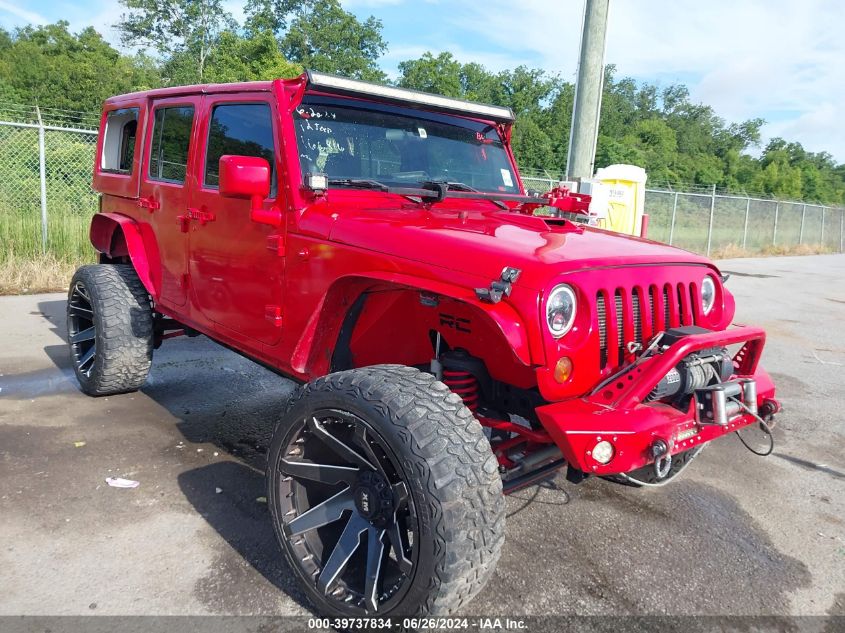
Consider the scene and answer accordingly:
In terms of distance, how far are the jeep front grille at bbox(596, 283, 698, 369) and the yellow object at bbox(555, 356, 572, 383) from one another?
18 cm

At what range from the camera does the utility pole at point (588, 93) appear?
7.45 m

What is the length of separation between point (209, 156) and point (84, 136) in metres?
7.83

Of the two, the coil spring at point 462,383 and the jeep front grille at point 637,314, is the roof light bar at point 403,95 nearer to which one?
the coil spring at point 462,383

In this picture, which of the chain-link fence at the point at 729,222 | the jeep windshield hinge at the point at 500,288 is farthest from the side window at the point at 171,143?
the chain-link fence at the point at 729,222

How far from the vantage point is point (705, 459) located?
14.6 feet

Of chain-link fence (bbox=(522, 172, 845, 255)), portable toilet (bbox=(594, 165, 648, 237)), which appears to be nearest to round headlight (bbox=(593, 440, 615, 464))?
portable toilet (bbox=(594, 165, 648, 237))

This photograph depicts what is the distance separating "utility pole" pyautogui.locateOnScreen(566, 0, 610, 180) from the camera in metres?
7.45

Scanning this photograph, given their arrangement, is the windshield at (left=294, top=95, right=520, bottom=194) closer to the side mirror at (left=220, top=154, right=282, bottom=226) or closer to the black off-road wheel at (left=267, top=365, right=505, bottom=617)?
the side mirror at (left=220, top=154, right=282, bottom=226)

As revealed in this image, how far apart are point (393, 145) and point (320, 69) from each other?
40955 millimetres

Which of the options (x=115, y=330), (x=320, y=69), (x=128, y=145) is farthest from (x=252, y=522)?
(x=320, y=69)

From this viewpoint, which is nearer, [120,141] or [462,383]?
[462,383]

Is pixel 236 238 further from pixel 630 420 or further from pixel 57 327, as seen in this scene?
pixel 57 327

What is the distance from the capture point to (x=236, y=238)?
3.63 meters

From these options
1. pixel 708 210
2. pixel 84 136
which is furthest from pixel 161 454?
pixel 708 210
